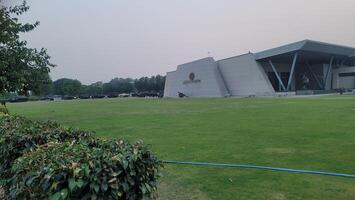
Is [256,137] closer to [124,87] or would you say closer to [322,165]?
[322,165]

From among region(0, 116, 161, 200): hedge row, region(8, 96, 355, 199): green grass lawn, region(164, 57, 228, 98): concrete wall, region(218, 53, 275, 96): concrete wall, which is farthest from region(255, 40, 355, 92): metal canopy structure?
region(0, 116, 161, 200): hedge row

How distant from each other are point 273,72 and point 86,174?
7695 cm

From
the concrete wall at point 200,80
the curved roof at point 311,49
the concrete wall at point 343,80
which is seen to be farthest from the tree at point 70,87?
the concrete wall at point 343,80

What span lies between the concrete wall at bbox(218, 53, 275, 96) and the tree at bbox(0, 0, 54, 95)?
51223mm

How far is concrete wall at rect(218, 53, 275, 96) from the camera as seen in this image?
221ft

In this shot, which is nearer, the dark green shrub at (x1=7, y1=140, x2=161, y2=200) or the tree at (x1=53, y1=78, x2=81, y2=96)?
the dark green shrub at (x1=7, y1=140, x2=161, y2=200)

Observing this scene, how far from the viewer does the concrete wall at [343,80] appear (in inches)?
3127

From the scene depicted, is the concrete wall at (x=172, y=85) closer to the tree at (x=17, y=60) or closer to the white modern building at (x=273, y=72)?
the white modern building at (x=273, y=72)

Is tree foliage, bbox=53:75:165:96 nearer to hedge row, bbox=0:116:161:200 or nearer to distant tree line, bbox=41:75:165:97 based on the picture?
distant tree line, bbox=41:75:165:97

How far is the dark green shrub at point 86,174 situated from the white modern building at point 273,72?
60.0 m

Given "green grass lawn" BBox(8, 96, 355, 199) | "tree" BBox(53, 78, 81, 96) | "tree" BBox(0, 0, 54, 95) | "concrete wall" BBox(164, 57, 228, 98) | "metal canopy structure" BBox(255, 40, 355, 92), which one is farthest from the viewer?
"tree" BBox(53, 78, 81, 96)

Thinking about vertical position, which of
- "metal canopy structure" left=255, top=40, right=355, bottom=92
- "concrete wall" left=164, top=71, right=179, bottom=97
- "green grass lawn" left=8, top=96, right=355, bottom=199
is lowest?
"green grass lawn" left=8, top=96, right=355, bottom=199

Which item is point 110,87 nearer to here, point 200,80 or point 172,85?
point 172,85

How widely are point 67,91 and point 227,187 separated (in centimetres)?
13781
